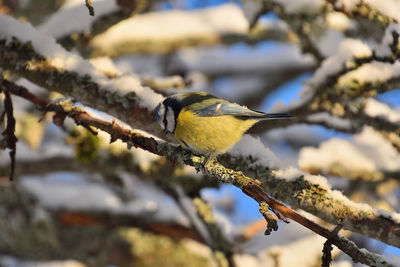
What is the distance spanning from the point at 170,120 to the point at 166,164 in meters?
0.86

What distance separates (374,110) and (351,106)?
1.03 ft

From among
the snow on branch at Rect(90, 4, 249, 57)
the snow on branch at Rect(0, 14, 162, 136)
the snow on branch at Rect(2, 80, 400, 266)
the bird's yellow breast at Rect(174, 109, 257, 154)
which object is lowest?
the snow on branch at Rect(2, 80, 400, 266)

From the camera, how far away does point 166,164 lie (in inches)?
107

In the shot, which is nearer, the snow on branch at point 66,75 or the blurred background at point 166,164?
the snow on branch at point 66,75

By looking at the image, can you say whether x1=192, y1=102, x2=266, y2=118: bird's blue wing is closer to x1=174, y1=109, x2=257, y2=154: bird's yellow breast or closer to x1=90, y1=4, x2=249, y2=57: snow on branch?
x1=174, y1=109, x2=257, y2=154: bird's yellow breast

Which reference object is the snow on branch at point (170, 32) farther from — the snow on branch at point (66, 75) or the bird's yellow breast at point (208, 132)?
the bird's yellow breast at point (208, 132)

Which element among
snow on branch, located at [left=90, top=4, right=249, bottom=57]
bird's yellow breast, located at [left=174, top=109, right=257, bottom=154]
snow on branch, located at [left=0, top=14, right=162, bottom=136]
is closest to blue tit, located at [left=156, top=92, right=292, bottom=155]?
bird's yellow breast, located at [left=174, top=109, right=257, bottom=154]

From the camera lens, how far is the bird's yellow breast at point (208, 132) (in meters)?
1.89

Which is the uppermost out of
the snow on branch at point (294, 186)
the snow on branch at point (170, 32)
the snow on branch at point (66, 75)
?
the snow on branch at point (170, 32)

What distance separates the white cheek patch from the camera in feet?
6.23

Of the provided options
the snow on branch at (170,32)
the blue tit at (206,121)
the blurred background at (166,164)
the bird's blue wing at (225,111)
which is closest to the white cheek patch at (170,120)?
the blue tit at (206,121)

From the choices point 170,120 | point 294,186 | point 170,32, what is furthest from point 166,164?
point 170,32

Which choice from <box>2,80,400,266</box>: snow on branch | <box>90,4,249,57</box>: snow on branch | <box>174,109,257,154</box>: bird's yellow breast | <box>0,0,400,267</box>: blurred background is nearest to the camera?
<box>2,80,400,266</box>: snow on branch

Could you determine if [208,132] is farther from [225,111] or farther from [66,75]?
[66,75]
